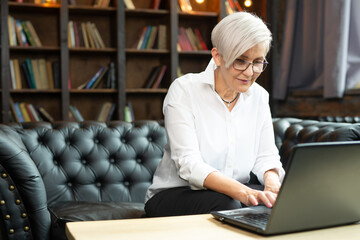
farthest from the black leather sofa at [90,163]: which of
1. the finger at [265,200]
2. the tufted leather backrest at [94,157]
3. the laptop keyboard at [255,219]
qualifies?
the laptop keyboard at [255,219]

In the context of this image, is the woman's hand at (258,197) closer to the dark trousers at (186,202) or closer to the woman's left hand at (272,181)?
the dark trousers at (186,202)

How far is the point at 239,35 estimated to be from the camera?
5.41ft

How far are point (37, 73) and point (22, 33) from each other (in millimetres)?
351

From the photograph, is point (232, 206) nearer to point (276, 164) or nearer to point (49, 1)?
point (276, 164)

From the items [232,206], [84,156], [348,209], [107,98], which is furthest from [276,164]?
[107,98]

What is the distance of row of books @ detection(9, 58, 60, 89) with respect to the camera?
4.02 metres

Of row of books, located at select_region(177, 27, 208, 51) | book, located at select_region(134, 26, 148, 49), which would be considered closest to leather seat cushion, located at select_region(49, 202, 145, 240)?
book, located at select_region(134, 26, 148, 49)

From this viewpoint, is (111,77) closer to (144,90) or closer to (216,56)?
(144,90)

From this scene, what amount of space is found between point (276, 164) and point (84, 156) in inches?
40.8

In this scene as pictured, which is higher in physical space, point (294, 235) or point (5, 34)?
point (5, 34)

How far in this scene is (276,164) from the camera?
181 cm

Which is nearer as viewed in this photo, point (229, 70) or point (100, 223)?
point (100, 223)

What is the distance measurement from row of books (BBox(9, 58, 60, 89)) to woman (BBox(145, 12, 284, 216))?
2.46 meters

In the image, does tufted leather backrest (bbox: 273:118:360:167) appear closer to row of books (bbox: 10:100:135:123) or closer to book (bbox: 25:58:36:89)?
row of books (bbox: 10:100:135:123)
